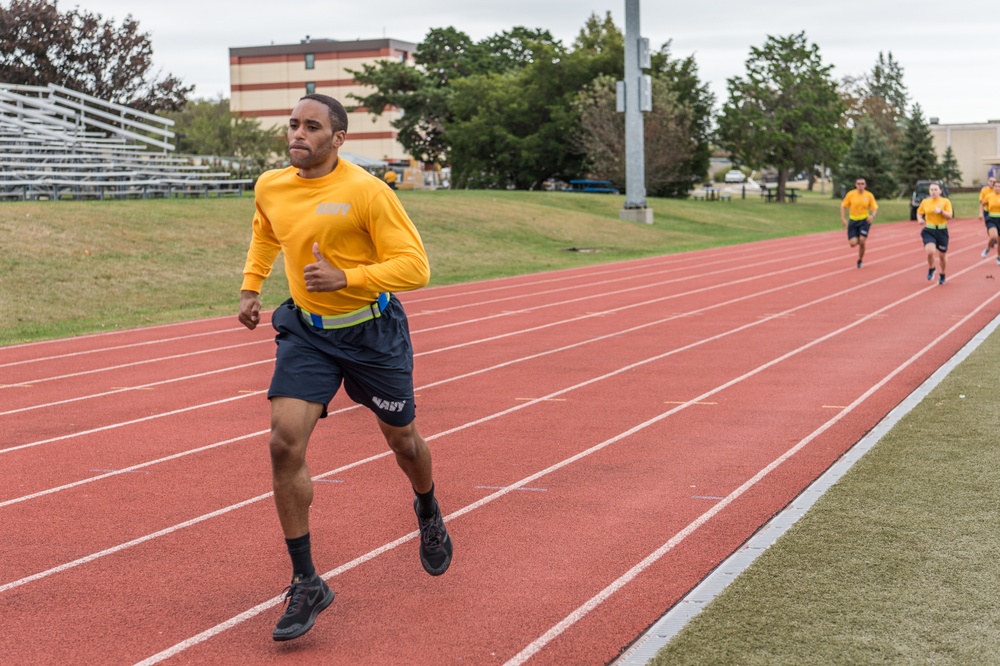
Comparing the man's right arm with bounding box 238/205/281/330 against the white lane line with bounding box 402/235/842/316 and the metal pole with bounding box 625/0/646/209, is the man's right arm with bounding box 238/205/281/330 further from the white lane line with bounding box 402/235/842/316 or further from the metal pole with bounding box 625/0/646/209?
the metal pole with bounding box 625/0/646/209

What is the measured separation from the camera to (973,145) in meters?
106

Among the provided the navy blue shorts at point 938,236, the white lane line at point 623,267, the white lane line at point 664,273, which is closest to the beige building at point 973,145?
the white lane line at point 623,267

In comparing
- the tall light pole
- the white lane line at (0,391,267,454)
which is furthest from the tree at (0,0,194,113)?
the white lane line at (0,391,267,454)

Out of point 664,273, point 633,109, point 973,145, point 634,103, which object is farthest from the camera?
Result: point 973,145

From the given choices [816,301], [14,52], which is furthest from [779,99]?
[816,301]

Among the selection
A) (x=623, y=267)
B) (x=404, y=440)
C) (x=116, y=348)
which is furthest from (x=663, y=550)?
(x=623, y=267)

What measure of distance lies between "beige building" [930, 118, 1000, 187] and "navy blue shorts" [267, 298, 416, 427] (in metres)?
107

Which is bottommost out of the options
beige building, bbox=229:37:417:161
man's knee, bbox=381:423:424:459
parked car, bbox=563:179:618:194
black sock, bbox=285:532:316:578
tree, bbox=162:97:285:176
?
black sock, bbox=285:532:316:578

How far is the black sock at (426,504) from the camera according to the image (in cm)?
552

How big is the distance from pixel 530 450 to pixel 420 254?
11.8 ft

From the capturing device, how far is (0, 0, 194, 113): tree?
4419 centimetres

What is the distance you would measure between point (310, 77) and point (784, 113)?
5802cm

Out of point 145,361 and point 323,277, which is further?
point 145,361

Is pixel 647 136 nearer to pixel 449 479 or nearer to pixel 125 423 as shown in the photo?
pixel 125 423
